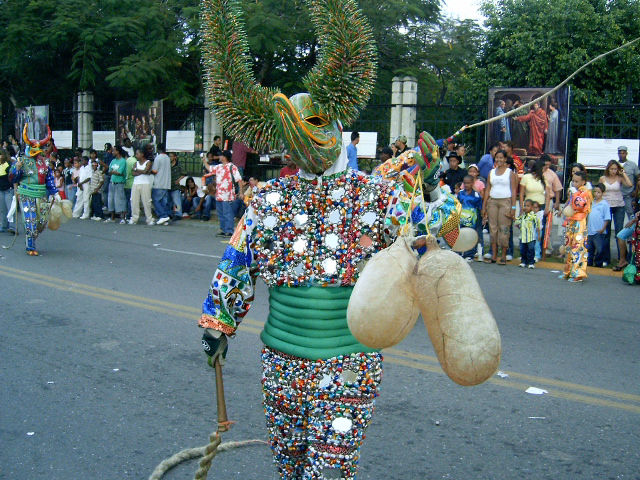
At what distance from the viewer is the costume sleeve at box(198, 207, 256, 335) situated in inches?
127

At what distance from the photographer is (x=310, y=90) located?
3.06 meters

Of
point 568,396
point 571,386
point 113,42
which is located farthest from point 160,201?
point 568,396

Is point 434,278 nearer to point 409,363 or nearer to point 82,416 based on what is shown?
point 82,416

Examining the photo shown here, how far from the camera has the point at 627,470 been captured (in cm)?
424

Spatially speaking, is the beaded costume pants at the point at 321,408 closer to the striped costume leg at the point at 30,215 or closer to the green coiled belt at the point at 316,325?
the green coiled belt at the point at 316,325

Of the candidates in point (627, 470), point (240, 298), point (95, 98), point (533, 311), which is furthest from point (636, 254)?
point (95, 98)

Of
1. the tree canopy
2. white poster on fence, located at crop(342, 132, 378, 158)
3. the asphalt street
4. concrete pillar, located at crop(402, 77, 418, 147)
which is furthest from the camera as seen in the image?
the tree canopy

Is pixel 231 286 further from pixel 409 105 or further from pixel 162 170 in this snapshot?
pixel 162 170

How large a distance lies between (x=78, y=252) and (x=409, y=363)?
795cm

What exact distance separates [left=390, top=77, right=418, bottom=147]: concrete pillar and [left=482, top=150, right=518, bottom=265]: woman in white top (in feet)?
16.4

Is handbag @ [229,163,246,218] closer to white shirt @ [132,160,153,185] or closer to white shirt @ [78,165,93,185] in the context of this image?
white shirt @ [132,160,153,185]

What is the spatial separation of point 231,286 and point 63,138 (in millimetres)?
23454

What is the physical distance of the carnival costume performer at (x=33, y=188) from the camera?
11.6m

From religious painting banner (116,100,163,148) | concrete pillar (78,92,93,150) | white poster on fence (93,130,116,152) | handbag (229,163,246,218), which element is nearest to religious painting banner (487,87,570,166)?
handbag (229,163,246,218)
